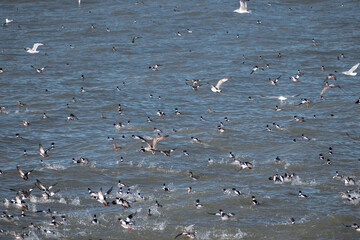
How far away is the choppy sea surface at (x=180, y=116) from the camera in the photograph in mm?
20688

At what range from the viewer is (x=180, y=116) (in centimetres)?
3262

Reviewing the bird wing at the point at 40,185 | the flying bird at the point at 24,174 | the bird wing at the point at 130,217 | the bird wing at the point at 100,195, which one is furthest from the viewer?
the flying bird at the point at 24,174

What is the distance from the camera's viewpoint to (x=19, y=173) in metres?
24.7

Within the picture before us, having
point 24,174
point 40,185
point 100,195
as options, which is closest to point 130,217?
point 100,195


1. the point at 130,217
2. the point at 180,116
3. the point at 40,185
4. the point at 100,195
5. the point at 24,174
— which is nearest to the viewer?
the point at 130,217

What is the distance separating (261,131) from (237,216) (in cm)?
1006

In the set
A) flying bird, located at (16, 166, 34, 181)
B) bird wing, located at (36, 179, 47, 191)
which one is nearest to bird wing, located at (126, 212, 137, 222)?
bird wing, located at (36, 179, 47, 191)

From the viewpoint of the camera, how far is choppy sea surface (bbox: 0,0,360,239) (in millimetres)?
20688

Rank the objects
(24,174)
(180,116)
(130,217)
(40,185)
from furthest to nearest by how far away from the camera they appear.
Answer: (180,116) < (24,174) < (40,185) < (130,217)

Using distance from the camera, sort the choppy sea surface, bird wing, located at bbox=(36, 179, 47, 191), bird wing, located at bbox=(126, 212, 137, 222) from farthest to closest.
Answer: bird wing, located at bbox=(36, 179, 47, 191) → the choppy sea surface → bird wing, located at bbox=(126, 212, 137, 222)

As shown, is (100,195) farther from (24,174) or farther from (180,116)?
(180,116)

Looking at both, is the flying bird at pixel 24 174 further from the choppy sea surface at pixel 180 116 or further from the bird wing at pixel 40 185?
the bird wing at pixel 40 185

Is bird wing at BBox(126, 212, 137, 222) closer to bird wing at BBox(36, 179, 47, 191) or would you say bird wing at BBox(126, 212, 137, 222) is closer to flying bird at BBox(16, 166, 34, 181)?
bird wing at BBox(36, 179, 47, 191)

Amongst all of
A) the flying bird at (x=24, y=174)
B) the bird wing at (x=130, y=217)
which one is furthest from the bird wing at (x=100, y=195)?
the flying bird at (x=24, y=174)
